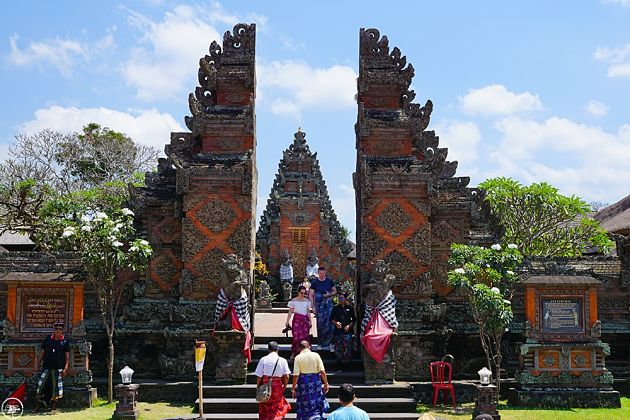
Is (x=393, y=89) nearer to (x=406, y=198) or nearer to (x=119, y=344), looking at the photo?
(x=406, y=198)

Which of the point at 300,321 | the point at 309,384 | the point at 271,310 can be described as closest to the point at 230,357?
the point at 300,321

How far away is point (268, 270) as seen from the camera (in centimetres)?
3547

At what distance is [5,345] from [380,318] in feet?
23.8

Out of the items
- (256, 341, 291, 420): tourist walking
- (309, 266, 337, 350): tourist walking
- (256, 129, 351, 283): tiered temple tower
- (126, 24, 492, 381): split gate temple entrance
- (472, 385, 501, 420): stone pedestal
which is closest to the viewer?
(256, 341, 291, 420): tourist walking

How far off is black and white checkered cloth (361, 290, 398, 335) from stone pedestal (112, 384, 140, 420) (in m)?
4.55

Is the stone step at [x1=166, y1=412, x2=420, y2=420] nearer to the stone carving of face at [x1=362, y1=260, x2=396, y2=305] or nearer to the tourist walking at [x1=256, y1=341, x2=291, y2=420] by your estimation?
the tourist walking at [x1=256, y1=341, x2=291, y2=420]

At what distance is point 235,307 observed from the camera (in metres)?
13.3

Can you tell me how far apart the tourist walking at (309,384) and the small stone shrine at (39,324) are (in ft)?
17.1

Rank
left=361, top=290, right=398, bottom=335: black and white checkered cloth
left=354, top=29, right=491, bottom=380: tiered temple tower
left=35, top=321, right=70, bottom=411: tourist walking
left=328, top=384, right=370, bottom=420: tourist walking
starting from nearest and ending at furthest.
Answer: left=328, top=384, right=370, bottom=420: tourist walking < left=35, top=321, right=70, bottom=411: tourist walking < left=361, top=290, right=398, bottom=335: black and white checkered cloth < left=354, top=29, right=491, bottom=380: tiered temple tower

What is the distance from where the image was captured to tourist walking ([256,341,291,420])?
32.5ft

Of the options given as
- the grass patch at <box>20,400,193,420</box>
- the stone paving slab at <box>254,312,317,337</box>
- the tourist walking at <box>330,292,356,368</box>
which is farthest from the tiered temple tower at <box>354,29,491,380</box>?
the grass patch at <box>20,400,193,420</box>

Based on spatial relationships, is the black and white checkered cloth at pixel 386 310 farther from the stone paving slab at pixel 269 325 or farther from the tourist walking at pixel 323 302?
the stone paving slab at pixel 269 325

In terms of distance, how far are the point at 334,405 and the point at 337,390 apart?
0.49 metres

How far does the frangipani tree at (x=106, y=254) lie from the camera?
42.2 feet
